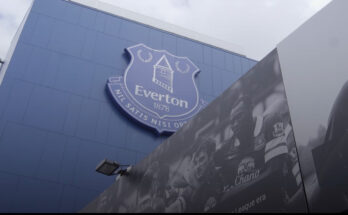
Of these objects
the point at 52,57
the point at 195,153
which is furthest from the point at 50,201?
the point at 195,153

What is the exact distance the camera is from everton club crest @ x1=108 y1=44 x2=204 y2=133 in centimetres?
1585

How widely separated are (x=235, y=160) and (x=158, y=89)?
10591 millimetres

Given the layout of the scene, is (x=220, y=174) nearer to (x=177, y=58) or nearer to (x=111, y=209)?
(x=111, y=209)

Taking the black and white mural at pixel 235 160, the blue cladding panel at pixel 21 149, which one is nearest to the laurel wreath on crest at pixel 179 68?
the blue cladding panel at pixel 21 149

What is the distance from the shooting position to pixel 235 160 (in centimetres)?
642

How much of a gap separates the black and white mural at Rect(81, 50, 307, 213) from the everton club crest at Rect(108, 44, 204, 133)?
7.10 meters

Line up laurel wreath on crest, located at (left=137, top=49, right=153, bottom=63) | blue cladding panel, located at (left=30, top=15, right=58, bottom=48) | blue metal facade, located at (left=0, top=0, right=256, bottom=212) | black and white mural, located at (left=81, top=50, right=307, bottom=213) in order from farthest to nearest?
laurel wreath on crest, located at (left=137, top=49, right=153, bottom=63) → blue cladding panel, located at (left=30, top=15, right=58, bottom=48) → blue metal facade, located at (left=0, top=0, right=256, bottom=212) → black and white mural, located at (left=81, top=50, right=307, bottom=213)

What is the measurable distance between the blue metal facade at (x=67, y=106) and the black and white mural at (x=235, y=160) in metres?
5.03

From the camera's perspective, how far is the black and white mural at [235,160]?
18.1 ft

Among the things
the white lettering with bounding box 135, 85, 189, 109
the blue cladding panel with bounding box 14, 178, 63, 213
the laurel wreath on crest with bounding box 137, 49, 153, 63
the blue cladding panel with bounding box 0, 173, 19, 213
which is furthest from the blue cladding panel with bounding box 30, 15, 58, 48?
the blue cladding panel with bounding box 14, 178, 63, 213

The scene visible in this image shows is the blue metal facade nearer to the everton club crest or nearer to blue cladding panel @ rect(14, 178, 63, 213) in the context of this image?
blue cladding panel @ rect(14, 178, 63, 213)

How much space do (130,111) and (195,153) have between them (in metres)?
8.39

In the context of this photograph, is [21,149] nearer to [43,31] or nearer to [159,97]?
[43,31]

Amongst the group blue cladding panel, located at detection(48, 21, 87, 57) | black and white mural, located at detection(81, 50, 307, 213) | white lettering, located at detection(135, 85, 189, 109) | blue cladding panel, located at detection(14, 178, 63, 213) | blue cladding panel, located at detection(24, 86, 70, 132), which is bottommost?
black and white mural, located at detection(81, 50, 307, 213)
